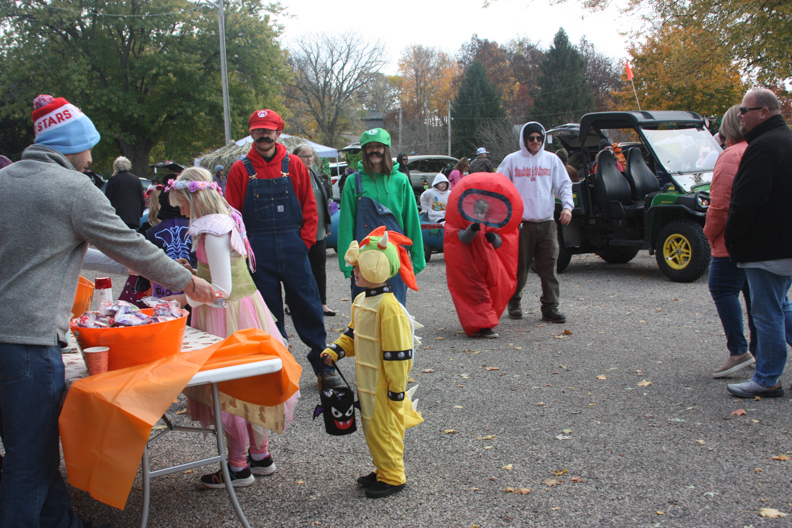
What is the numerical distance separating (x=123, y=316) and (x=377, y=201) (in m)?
2.58

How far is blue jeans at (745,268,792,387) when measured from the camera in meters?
4.18

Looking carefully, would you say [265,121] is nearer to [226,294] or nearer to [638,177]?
[226,294]

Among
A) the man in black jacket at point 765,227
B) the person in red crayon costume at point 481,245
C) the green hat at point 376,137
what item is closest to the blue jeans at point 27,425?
the green hat at point 376,137

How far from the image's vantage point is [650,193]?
9.39 meters

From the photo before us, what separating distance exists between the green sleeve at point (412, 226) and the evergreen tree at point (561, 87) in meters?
49.6

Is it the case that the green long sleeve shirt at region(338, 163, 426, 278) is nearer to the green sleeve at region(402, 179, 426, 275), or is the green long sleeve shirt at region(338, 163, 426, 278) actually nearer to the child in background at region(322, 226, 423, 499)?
the green sleeve at region(402, 179, 426, 275)

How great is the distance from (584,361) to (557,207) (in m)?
4.92

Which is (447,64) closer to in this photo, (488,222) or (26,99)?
(26,99)

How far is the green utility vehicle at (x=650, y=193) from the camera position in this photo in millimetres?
8555

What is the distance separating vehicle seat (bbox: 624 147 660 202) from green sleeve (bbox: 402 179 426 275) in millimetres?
5925

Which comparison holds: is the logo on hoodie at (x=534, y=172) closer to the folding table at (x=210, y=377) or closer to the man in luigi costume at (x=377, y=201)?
the man in luigi costume at (x=377, y=201)

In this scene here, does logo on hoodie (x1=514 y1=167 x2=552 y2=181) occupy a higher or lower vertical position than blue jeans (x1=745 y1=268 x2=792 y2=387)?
higher

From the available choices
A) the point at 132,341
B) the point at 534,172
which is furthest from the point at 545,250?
the point at 132,341

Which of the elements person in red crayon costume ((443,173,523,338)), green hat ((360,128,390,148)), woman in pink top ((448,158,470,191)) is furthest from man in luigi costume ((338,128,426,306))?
woman in pink top ((448,158,470,191))
